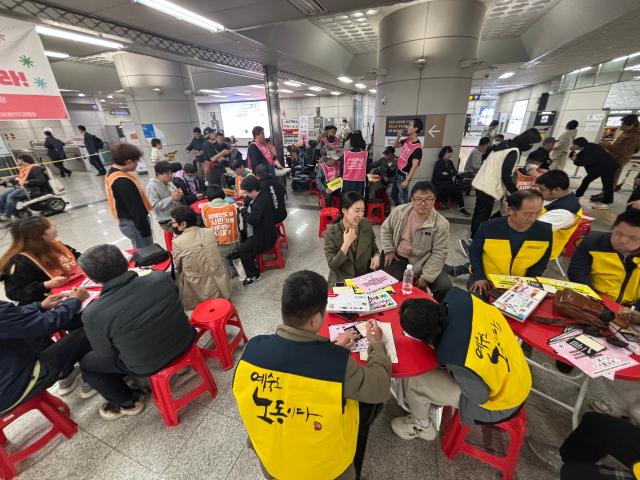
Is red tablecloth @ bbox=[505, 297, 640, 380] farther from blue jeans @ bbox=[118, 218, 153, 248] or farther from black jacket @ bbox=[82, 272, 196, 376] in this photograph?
blue jeans @ bbox=[118, 218, 153, 248]

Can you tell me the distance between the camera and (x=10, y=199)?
239 inches

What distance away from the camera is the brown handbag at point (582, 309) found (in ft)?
5.15

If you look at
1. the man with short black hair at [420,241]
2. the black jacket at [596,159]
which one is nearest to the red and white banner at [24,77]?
the man with short black hair at [420,241]

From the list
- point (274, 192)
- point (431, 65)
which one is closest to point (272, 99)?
point (431, 65)

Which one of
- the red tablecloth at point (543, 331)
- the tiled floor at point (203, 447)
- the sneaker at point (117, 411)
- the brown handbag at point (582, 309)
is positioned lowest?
the tiled floor at point (203, 447)

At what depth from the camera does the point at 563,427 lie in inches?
75.4

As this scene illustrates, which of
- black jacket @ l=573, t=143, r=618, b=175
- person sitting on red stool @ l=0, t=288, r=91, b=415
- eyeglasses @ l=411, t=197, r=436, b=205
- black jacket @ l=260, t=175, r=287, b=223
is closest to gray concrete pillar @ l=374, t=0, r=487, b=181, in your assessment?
black jacket @ l=573, t=143, r=618, b=175

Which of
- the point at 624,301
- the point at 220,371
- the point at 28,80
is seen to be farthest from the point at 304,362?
the point at 28,80

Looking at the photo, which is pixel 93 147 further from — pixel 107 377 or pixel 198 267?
pixel 107 377

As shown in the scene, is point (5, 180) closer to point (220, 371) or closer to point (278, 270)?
point (278, 270)

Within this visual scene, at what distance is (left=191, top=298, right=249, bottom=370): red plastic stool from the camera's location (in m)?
2.29

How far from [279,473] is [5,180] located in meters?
9.96

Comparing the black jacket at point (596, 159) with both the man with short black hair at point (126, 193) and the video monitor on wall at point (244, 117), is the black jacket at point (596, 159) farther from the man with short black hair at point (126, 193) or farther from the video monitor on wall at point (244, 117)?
the video monitor on wall at point (244, 117)

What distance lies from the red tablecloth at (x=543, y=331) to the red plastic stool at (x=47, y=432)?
3.17 metres
